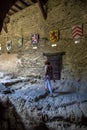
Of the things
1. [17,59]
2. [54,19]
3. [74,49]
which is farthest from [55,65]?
[17,59]

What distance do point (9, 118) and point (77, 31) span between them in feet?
14.5

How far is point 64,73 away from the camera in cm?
808

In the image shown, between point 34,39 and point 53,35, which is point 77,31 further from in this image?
point 34,39

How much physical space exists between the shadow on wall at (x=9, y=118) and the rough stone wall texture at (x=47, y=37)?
10.1 ft

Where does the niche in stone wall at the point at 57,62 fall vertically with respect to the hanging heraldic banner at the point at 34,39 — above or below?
below

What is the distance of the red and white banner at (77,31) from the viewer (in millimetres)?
7457

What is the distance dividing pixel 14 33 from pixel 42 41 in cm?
250

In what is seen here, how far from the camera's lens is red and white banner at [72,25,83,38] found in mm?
7457

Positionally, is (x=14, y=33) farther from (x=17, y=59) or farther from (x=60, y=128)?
(x=60, y=128)

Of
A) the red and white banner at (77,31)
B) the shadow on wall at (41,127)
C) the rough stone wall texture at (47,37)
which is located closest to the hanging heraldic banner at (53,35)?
the rough stone wall texture at (47,37)

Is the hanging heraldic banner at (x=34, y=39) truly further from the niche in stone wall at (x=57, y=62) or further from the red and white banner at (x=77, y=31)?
the red and white banner at (x=77, y=31)

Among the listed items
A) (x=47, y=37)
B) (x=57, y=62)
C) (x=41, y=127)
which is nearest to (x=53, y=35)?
(x=47, y=37)

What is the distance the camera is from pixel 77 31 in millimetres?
7535

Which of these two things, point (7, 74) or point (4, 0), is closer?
A: point (4, 0)
